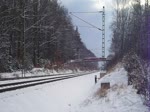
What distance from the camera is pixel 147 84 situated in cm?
1085

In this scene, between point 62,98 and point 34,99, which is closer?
point 34,99

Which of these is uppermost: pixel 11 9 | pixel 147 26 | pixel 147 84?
pixel 11 9

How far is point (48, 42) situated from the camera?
69750 millimetres

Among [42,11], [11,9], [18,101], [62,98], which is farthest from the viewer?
[42,11]

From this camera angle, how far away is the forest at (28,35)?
43.2 metres

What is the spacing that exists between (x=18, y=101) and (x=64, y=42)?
7185 centimetres

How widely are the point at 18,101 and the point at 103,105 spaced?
3.78 metres

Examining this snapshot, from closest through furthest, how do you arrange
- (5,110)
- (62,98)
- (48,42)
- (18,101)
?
1. (5,110)
2. (18,101)
3. (62,98)
4. (48,42)

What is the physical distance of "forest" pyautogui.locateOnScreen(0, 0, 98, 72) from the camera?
142ft

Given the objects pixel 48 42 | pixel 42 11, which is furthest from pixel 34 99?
pixel 48 42

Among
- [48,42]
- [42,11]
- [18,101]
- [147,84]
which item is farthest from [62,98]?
[48,42]

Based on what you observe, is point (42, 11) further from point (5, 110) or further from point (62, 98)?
point (5, 110)

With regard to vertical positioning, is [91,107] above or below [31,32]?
below

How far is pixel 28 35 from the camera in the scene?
58.7 meters
